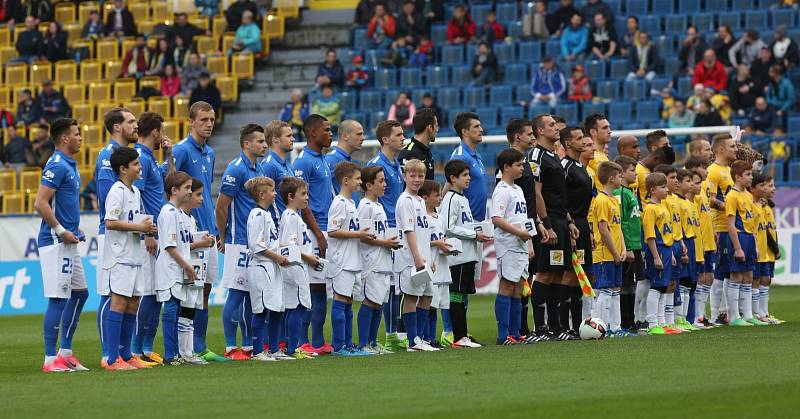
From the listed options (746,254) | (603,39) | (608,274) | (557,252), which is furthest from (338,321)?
(603,39)

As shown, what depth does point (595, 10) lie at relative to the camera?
27.0m

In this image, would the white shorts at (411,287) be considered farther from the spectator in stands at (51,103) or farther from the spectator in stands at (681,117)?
the spectator in stands at (51,103)

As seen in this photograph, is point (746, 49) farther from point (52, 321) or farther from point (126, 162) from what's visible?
point (52, 321)

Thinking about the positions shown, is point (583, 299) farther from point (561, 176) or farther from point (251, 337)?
point (251, 337)

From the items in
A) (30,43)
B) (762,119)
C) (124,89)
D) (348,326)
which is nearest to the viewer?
(348,326)

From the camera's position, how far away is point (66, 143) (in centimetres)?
1212

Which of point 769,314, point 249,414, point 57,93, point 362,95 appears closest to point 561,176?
point 769,314

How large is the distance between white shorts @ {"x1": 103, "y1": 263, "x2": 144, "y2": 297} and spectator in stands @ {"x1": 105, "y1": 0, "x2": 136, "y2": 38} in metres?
21.7

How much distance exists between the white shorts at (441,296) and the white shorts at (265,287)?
1.70m

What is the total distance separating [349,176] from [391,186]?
98cm

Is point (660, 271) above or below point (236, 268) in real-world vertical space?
below

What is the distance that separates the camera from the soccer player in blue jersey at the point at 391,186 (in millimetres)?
13734

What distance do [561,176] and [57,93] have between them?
19288mm

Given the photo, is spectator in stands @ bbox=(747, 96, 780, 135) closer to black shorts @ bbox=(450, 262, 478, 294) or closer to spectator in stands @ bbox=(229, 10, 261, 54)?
black shorts @ bbox=(450, 262, 478, 294)
